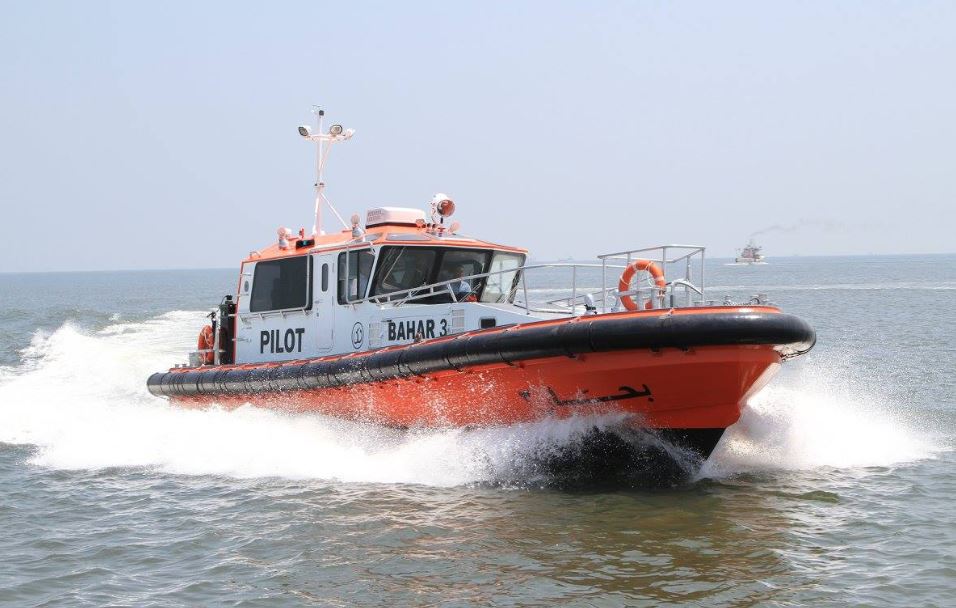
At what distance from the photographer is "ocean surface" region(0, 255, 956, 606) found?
249 inches

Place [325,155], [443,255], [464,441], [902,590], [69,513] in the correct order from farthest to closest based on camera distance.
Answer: [325,155], [443,255], [464,441], [69,513], [902,590]

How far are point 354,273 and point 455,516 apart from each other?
3.69m

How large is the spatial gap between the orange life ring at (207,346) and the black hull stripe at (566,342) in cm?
293

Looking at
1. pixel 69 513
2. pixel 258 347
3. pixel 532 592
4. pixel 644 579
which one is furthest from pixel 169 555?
pixel 258 347

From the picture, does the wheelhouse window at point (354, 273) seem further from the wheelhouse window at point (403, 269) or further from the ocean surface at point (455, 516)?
the ocean surface at point (455, 516)

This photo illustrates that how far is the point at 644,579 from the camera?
6.33 m

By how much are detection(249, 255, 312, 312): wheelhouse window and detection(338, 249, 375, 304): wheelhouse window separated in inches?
24.6

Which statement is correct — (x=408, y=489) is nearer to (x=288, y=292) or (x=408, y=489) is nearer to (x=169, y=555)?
(x=169, y=555)

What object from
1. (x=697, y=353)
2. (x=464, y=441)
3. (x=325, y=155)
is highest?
(x=325, y=155)

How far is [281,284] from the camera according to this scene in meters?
11.5

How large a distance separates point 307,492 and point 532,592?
322 centimetres

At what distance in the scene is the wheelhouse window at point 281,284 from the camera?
11277 mm

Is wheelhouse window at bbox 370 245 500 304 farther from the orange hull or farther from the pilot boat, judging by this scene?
the orange hull

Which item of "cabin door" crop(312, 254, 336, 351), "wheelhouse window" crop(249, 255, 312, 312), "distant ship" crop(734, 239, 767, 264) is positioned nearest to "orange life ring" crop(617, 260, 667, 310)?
"cabin door" crop(312, 254, 336, 351)
